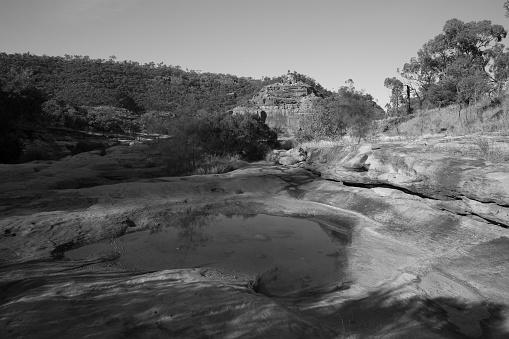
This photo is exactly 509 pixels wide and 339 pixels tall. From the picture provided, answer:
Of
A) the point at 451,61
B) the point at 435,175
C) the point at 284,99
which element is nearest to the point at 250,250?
the point at 435,175

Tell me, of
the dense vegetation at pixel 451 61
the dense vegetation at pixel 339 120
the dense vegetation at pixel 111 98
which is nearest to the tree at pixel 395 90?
the dense vegetation at pixel 451 61

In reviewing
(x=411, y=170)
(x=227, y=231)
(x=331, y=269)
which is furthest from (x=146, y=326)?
(x=411, y=170)

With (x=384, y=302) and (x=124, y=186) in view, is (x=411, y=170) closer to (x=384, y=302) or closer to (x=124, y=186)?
(x=384, y=302)

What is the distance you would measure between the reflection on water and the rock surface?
291 mm

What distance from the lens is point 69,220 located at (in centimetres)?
671

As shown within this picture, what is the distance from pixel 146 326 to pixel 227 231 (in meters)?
4.28

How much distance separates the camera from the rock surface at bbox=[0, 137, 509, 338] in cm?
312

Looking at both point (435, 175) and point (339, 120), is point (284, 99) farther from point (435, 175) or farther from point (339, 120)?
point (435, 175)

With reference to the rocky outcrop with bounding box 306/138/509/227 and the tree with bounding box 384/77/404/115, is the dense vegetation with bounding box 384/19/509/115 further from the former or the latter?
the rocky outcrop with bounding box 306/138/509/227

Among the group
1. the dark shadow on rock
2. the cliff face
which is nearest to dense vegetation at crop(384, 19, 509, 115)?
the dark shadow on rock

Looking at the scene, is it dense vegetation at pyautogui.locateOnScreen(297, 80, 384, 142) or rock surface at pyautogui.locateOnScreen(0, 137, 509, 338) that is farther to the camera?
dense vegetation at pyautogui.locateOnScreen(297, 80, 384, 142)

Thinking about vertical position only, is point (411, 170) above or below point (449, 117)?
below

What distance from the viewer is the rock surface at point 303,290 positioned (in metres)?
3.12

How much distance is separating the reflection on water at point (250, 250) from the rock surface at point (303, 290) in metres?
0.29
